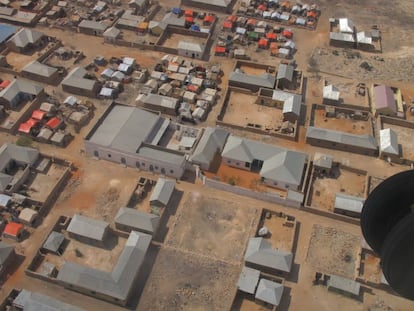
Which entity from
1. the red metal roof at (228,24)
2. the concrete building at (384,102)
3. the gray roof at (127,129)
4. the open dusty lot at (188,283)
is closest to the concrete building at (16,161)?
the gray roof at (127,129)

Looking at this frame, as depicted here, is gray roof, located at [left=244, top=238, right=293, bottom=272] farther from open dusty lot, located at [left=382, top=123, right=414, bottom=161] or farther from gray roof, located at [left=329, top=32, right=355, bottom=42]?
gray roof, located at [left=329, top=32, right=355, bottom=42]

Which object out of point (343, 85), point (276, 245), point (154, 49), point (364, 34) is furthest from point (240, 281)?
point (364, 34)

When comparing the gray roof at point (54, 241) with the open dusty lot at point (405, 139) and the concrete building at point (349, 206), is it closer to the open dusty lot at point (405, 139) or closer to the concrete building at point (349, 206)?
the concrete building at point (349, 206)

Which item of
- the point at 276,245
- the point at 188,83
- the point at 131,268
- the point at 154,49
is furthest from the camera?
the point at 154,49

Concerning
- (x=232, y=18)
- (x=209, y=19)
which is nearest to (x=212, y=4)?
(x=209, y=19)

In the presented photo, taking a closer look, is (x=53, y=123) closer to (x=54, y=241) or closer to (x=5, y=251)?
(x=54, y=241)

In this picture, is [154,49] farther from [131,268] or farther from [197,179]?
[131,268]

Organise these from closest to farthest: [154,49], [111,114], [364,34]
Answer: [111,114]
[154,49]
[364,34]
